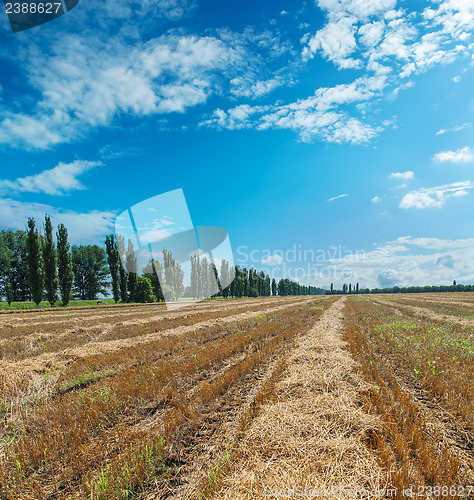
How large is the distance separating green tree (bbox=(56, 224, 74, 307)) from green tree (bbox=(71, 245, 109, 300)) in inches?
1048

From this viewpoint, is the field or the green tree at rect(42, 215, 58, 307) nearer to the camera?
the field

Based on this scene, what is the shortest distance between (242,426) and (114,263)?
189 ft

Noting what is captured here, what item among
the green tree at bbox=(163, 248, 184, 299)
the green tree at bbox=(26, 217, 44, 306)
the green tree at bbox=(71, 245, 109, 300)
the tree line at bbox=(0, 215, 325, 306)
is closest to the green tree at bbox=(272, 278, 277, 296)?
the tree line at bbox=(0, 215, 325, 306)

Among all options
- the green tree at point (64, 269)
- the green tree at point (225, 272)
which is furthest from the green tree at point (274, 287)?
the green tree at point (64, 269)

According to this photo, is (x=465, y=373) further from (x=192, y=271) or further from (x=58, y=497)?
(x=192, y=271)

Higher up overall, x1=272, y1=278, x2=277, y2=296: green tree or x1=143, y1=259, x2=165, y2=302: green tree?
x1=143, y1=259, x2=165, y2=302: green tree

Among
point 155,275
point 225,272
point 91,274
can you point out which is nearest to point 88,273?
point 91,274

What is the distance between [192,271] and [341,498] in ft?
246

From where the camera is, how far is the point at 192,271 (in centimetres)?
7625

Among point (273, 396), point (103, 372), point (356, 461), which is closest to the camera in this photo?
point (356, 461)

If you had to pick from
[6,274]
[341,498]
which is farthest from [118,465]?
[6,274]

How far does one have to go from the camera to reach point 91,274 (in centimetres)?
6969

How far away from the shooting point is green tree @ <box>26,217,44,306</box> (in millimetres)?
38750

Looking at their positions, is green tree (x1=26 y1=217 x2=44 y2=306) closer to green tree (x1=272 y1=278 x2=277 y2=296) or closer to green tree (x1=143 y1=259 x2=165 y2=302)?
green tree (x1=143 y1=259 x2=165 y2=302)
